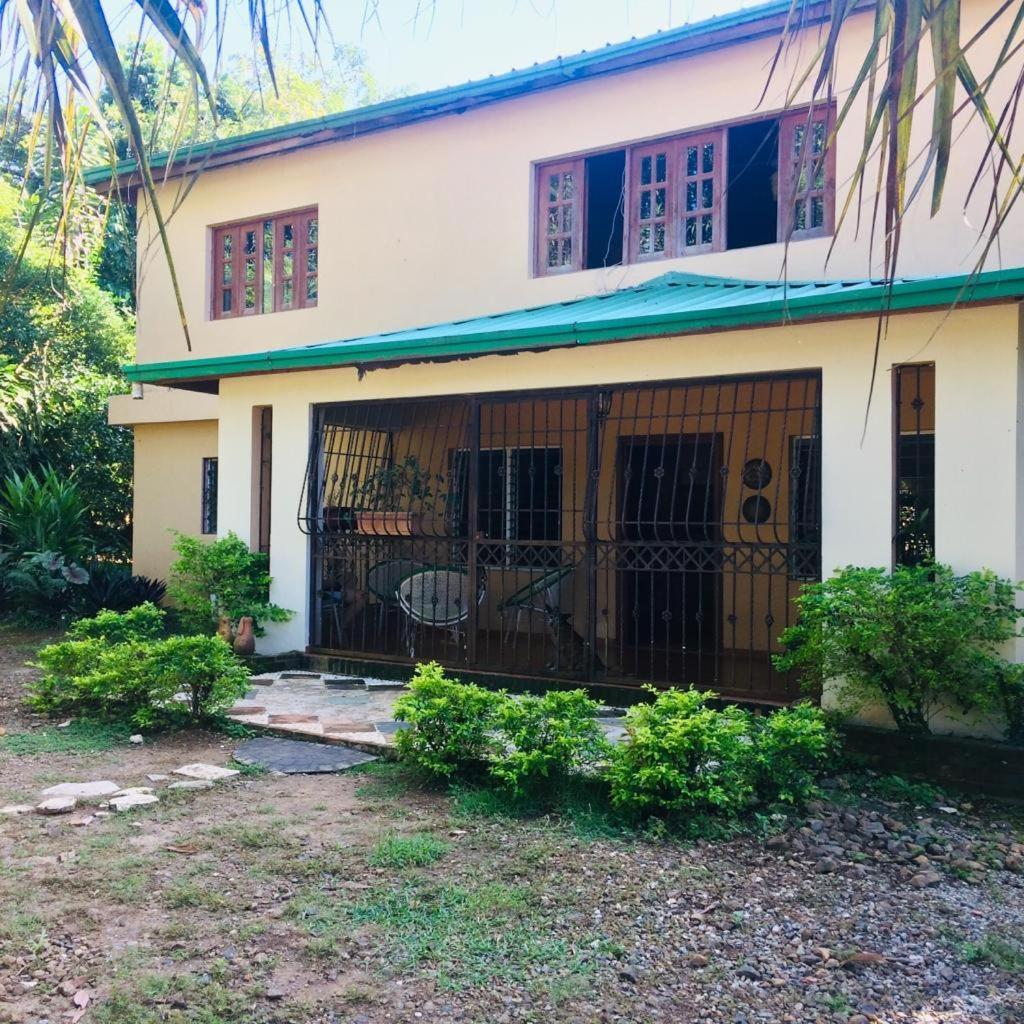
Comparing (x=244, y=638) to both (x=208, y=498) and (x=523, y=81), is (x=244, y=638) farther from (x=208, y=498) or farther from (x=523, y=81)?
(x=523, y=81)

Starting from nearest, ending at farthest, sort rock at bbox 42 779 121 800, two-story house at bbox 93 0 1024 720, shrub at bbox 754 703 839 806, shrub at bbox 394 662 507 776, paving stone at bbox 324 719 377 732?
shrub at bbox 754 703 839 806 → rock at bbox 42 779 121 800 → shrub at bbox 394 662 507 776 → two-story house at bbox 93 0 1024 720 → paving stone at bbox 324 719 377 732

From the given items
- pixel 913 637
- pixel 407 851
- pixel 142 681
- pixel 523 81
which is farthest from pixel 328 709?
pixel 523 81

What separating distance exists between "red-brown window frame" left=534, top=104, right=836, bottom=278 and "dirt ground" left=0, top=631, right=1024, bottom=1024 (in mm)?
5465

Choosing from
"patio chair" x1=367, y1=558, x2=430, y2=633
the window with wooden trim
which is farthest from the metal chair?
the window with wooden trim

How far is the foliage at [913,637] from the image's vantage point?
5.27 metres

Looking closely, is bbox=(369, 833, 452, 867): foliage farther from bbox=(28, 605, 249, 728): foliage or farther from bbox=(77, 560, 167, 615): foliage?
bbox=(77, 560, 167, 615): foliage

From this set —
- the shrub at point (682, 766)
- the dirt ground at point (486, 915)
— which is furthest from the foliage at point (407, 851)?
the shrub at point (682, 766)

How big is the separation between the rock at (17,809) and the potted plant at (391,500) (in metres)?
4.17

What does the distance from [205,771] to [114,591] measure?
690 cm

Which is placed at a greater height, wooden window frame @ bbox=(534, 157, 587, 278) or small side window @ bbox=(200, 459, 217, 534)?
wooden window frame @ bbox=(534, 157, 587, 278)

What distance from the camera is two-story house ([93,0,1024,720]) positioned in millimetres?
6254

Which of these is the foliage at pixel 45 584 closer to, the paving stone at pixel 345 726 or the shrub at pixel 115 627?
the shrub at pixel 115 627

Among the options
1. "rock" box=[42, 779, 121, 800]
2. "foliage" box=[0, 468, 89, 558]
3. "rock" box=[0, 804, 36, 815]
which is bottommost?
"rock" box=[0, 804, 36, 815]

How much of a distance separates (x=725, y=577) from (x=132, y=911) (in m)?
7.05
